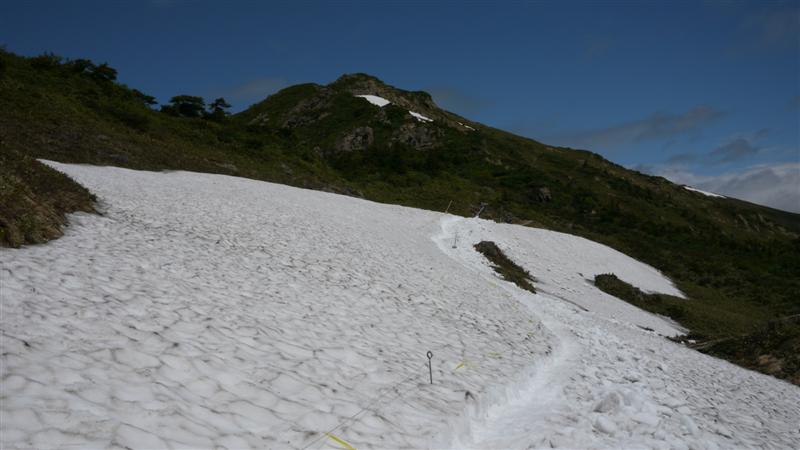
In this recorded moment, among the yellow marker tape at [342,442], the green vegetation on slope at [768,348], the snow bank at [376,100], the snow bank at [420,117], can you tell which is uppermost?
the snow bank at [376,100]

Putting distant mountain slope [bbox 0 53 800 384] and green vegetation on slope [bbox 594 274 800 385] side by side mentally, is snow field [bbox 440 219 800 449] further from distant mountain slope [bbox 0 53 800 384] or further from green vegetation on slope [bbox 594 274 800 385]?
distant mountain slope [bbox 0 53 800 384]

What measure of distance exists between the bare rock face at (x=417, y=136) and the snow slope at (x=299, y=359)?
5259 centimetres

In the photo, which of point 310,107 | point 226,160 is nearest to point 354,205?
point 226,160

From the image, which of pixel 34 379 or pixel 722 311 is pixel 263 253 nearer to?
pixel 34 379

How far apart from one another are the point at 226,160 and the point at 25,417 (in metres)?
33.3

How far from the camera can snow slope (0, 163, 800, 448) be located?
476 cm

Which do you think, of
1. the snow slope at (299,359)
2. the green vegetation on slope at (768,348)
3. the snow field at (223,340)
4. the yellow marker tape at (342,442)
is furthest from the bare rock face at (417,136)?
the yellow marker tape at (342,442)

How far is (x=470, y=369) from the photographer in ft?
28.0

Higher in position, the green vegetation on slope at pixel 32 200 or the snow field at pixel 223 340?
the green vegetation on slope at pixel 32 200

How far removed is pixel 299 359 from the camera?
6953 mm

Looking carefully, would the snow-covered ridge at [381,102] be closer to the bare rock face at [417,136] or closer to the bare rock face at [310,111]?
the bare rock face at [417,136]

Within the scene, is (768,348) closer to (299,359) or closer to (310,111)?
(299,359)

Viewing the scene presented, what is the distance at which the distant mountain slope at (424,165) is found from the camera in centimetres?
2720

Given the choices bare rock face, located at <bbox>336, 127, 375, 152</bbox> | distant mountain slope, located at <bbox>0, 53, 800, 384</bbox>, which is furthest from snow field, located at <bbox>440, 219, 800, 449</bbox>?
bare rock face, located at <bbox>336, 127, 375, 152</bbox>
